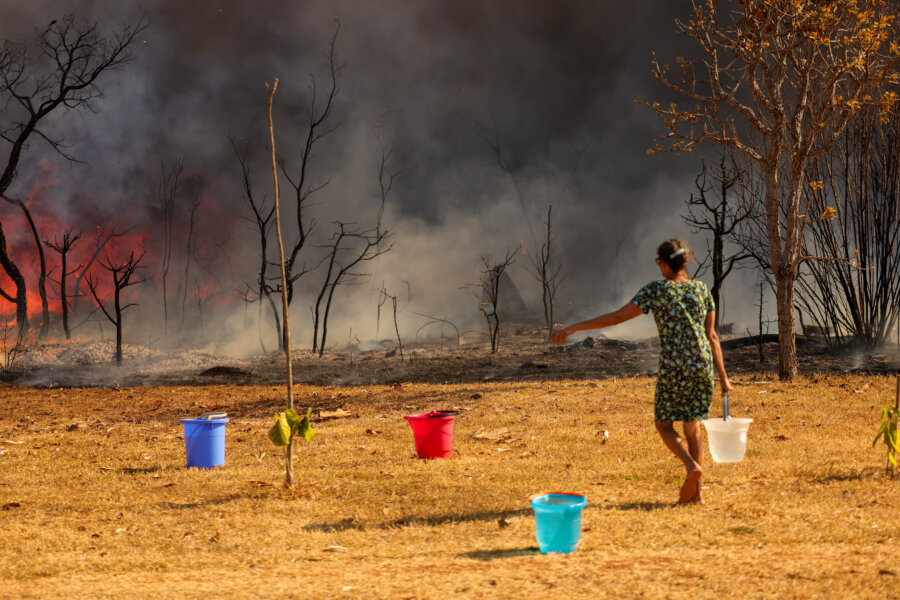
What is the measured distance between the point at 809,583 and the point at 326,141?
960 inches

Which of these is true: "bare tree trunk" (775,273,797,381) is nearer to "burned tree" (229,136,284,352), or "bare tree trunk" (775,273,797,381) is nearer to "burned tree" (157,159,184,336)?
"burned tree" (229,136,284,352)

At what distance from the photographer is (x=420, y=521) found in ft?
14.1

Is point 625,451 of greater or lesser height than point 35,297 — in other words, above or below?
below

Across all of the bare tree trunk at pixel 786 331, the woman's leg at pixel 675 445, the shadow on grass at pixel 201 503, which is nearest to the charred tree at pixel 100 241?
the bare tree trunk at pixel 786 331

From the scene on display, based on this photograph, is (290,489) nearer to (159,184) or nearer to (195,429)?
(195,429)

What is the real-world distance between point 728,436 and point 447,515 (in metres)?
1.77

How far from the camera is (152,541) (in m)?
4.07

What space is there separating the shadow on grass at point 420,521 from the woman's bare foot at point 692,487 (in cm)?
88

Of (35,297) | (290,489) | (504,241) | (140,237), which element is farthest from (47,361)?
(504,241)

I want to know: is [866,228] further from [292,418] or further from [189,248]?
[189,248]

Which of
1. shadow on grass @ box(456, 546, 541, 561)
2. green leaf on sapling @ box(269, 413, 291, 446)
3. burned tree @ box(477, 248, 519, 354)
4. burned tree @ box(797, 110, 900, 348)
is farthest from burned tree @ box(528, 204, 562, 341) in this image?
shadow on grass @ box(456, 546, 541, 561)

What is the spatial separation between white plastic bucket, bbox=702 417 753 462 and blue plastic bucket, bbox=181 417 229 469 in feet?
11.6

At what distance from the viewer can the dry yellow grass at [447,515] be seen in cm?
315

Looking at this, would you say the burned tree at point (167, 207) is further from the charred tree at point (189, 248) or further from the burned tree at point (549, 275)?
the burned tree at point (549, 275)
